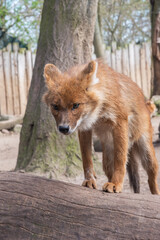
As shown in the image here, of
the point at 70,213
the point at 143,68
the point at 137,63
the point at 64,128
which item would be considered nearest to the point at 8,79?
the point at 137,63

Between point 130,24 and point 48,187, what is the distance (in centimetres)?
2583

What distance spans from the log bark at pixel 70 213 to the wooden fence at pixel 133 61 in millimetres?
12186

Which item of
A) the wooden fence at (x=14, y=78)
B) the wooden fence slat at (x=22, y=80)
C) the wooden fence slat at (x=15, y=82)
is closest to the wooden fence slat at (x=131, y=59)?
the wooden fence at (x=14, y=78)

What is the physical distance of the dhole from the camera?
148 inches

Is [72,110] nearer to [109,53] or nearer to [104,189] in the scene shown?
[104,189]

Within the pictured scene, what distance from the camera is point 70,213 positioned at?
336 centimetres

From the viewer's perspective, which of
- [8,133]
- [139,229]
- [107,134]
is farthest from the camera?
[8,133]

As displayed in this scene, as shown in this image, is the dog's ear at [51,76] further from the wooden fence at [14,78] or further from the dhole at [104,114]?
the wooden fence at [14,78]

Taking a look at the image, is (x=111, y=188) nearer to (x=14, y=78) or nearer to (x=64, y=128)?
(x=64, y=128)

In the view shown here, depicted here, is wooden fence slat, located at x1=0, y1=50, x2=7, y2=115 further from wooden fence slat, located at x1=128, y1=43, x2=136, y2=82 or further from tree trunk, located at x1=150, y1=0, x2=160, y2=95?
tree trunk, located at x1=150, y1=0, x2=160, y2=95

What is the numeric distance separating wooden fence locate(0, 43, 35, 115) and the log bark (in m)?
10.6

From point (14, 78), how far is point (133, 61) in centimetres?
551

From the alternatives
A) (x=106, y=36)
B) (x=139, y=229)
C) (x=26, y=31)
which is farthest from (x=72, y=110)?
(x=106, y=36)

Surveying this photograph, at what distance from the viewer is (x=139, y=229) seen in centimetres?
302
